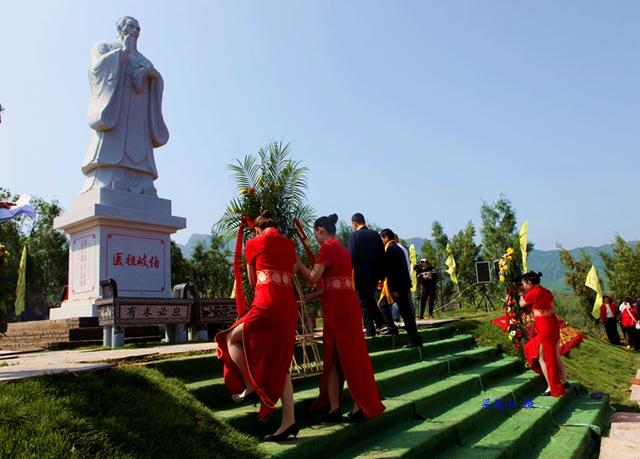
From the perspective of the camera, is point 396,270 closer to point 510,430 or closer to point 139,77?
point 510,430

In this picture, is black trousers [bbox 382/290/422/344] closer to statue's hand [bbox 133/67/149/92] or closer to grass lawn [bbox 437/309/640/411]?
grass lawn [bbox 437/309/640/411]

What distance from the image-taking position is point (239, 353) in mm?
3793

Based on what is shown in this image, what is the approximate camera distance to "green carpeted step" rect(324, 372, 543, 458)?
13.3 feet

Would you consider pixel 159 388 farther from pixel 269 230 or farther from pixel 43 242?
pixel 43 242

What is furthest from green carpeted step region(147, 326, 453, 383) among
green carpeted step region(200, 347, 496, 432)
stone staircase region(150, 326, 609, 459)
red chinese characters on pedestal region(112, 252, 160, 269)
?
red chinese characters on pedestal region(112, 252, 160, 269)

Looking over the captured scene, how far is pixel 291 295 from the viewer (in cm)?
399

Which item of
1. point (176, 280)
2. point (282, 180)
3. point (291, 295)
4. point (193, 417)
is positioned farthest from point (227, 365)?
point (176, 280)

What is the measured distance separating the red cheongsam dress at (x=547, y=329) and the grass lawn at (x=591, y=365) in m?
1.81

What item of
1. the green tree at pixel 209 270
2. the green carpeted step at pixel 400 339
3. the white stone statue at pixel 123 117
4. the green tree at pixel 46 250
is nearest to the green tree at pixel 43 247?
the green tree at pixel 46 250

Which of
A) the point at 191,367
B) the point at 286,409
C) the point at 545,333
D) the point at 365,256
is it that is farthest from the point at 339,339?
the point at 545,333

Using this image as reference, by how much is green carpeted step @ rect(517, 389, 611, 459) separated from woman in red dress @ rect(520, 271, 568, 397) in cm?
43

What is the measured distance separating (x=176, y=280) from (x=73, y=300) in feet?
68.4

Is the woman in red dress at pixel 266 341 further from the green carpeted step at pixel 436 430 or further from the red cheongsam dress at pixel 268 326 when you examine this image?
the green carpeted step at pixel 436 430

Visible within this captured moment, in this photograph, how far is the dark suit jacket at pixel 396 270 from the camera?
7461 millimetres
